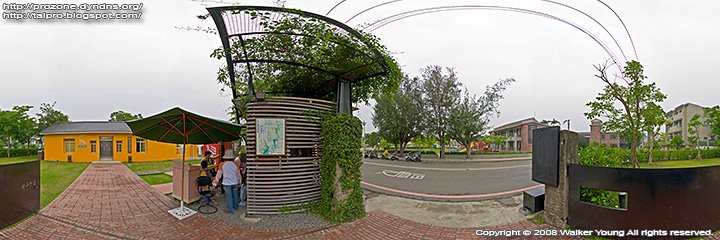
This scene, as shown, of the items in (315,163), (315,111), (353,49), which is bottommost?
(315,163)

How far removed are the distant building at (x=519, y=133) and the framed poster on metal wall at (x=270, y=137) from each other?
49.7m

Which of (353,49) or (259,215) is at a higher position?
(353,49)

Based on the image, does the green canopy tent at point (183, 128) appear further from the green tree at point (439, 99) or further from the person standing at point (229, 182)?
the green tree at point (439, 99)

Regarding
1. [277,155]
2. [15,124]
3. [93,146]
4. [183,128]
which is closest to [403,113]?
[183,128]

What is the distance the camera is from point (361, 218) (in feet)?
18.9

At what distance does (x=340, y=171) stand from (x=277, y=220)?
1.58 metres

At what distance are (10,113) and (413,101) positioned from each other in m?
32.8

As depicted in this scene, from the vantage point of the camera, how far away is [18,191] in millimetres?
5047

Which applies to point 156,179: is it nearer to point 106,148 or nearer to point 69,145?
point 106,148

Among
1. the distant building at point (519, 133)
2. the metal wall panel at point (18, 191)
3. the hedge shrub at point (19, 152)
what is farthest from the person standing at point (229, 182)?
the distant building at point (519, 133)

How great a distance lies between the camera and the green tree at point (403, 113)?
2775 cm

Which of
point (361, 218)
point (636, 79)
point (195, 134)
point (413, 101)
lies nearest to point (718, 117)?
point (636, 79)

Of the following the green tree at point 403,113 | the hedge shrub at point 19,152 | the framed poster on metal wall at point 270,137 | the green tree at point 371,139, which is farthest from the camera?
the green tree at point 371,139

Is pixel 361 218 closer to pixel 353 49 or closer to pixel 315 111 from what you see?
pixel 315 111
